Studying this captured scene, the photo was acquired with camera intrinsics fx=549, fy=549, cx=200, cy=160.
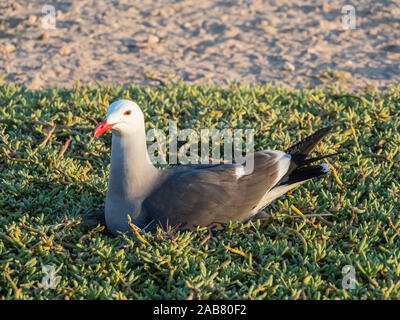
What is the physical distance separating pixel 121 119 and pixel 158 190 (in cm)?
41

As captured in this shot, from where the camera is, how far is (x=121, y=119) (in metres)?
2.69

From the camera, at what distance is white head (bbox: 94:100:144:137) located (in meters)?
2.65

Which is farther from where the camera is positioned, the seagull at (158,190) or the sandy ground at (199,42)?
the sandy ground at (199,42)

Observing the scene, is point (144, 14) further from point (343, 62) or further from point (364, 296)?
point (364, 296)

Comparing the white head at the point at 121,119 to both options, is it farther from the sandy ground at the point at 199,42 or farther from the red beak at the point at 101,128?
the sandy ground at the point at 199,42

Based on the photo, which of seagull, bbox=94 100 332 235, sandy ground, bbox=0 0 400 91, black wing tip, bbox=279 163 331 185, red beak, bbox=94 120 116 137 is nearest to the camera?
red beak, bbox=94 120 116 137

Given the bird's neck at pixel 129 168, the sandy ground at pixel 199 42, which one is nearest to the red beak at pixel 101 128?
the bird's neck at pixel 129 168

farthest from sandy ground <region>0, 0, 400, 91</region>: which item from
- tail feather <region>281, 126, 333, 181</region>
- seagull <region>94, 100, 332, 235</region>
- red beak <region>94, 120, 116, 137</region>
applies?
red beak <region>94, 120, 116, 137</region>

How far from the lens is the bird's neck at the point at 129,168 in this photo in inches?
109

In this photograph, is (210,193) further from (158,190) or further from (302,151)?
(302,151)

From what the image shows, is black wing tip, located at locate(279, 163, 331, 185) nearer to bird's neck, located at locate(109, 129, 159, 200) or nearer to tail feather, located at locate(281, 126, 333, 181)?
tail feather, located at locate(281, 126, 333, 181)

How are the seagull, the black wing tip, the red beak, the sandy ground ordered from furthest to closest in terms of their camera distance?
the sandy ground → the black wing tip → the seagull → the red beak

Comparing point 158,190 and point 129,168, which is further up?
point 129,168

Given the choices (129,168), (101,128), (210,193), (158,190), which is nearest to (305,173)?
(210,193)
